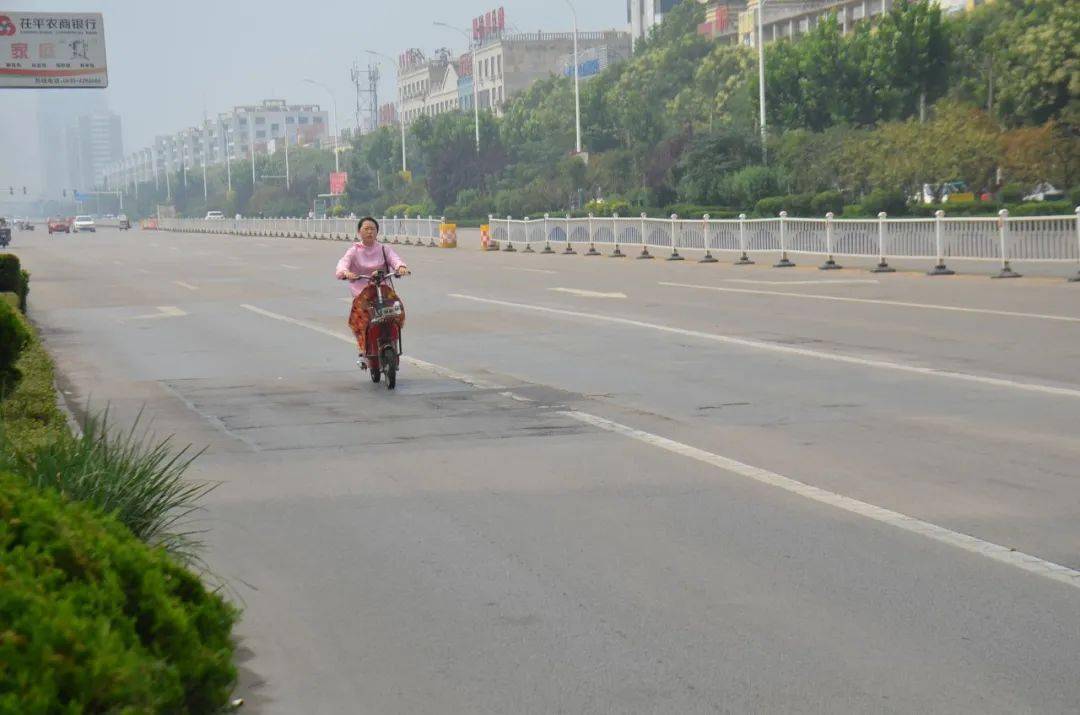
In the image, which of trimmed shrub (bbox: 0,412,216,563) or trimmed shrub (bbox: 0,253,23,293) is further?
trimmed shrub (bbox: 0,253,23,293)

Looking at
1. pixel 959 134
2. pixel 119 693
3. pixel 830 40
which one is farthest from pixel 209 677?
pixel 830 40

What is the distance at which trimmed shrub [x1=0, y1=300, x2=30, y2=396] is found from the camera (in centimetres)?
1043

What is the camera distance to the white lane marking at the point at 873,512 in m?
7.05

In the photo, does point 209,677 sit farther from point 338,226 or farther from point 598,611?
point 338,226

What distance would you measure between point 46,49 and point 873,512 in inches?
1464

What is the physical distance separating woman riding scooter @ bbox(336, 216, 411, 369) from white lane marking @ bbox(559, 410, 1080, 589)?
4451mm

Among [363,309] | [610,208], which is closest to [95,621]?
[363,309]

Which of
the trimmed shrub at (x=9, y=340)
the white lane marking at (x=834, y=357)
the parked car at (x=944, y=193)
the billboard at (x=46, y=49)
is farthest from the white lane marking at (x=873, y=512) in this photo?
the parked car at (x=944, y=193)

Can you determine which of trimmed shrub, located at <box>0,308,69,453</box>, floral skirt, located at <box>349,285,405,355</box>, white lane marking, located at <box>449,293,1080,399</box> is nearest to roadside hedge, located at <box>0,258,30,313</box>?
white lane marking, located at <box>449,293,1080,399</box>

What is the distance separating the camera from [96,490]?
22.1 ft

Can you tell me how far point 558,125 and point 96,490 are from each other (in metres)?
104

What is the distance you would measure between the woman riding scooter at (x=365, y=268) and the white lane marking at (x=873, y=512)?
4451mm

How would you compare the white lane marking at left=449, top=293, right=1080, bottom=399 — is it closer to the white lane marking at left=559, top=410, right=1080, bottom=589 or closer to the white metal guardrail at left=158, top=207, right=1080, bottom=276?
the white lane marking at left=559, top=410, right=1080, bottom=589

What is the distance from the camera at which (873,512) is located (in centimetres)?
836
